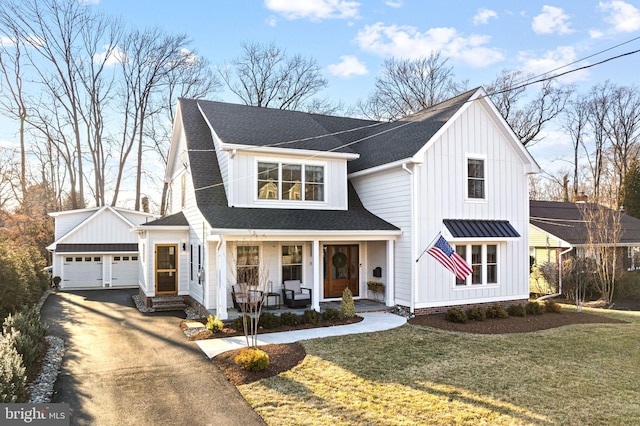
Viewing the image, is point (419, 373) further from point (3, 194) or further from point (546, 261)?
point (3, 194)

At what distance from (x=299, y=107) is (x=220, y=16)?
17.9 metres

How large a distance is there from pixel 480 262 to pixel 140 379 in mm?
11421

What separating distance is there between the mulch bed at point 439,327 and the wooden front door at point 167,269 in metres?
6.78

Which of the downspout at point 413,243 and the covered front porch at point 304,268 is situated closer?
the covered front porch at point 304,268

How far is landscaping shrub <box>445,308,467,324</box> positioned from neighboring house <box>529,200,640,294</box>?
9755mm

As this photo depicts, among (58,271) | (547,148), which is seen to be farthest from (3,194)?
(547,148)

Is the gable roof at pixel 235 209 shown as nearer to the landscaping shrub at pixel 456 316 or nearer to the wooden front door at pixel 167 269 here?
the landscaping shrub at pixel 456 316

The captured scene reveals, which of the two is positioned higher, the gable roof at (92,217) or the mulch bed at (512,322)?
the gable roof at (92,217)

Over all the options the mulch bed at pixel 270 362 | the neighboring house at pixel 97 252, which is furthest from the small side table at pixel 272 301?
the neighboring house at pixel 97 252

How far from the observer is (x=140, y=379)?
26.0ft

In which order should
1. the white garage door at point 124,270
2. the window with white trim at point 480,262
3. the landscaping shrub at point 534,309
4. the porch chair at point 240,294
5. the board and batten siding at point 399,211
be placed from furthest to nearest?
the white garage door at point 124,270 → the landscaping shrub at point 534,309 → the window with white trim at point 480,262 → the board and batten siding at point 399,211 → the porch chair at point 240,294

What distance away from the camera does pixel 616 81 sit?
37.3 meters

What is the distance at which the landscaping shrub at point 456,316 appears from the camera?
512 inches

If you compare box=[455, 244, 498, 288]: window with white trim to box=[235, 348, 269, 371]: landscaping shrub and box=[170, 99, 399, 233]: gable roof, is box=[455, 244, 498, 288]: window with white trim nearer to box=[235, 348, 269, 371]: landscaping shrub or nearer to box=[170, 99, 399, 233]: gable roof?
box=[170, 99, 399, 233]: gable roof
